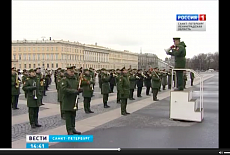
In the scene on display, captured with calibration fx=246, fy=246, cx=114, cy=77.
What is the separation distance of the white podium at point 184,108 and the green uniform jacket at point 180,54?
123cm

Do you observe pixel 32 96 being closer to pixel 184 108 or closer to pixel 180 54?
pixel 184 108

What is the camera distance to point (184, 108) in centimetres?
934

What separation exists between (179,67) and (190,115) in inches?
78.7

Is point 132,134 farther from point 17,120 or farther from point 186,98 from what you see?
point 17,120

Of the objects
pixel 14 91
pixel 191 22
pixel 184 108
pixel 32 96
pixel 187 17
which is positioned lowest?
pixel 184 108

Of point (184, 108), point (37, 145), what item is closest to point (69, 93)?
point (37, 145)

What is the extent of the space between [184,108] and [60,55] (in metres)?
37.9

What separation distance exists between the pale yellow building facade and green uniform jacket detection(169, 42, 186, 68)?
479 cm

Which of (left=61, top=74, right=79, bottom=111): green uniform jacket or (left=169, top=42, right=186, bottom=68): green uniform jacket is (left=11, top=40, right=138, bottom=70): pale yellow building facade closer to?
(left=61, top=74, right=79, bottom=111): green uniform jacket

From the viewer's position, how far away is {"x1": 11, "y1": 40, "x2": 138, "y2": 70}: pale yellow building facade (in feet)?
72.8

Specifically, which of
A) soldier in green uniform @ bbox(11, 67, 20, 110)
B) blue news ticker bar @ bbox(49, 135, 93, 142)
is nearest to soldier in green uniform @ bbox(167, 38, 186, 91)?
blue news ticker bar @ bbox(49, 135, 93, 142)

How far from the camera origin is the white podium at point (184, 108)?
912cm
